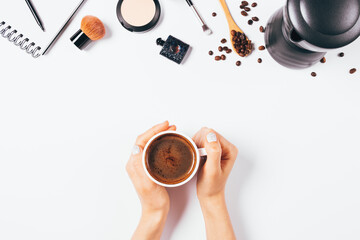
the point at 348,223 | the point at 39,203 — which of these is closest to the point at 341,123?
the point at 348,223

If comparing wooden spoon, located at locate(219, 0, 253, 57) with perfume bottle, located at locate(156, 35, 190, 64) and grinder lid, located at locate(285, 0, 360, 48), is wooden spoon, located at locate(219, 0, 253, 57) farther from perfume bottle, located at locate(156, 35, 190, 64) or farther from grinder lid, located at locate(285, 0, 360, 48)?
grinder lid, located at locate(285, 0, 360, 48)

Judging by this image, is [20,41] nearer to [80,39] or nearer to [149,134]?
[80,39]

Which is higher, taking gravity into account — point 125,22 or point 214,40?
point 214,40

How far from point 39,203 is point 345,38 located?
112 cm

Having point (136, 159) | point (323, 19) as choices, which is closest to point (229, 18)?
point (323, 19)

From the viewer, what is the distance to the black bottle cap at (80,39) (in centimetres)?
95

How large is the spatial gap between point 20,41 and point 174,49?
0.57m

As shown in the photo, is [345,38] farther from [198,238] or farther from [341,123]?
[198,238]

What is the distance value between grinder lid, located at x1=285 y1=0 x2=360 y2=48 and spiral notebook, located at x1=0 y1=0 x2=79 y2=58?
76cm

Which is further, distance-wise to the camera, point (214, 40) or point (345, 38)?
point (214, 40)

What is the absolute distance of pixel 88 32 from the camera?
94 cm

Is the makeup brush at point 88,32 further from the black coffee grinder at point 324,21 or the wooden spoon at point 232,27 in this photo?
the black coffee grinder at point 324,21

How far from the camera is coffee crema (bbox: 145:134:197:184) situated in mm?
798

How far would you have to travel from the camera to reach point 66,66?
999 millimetres
